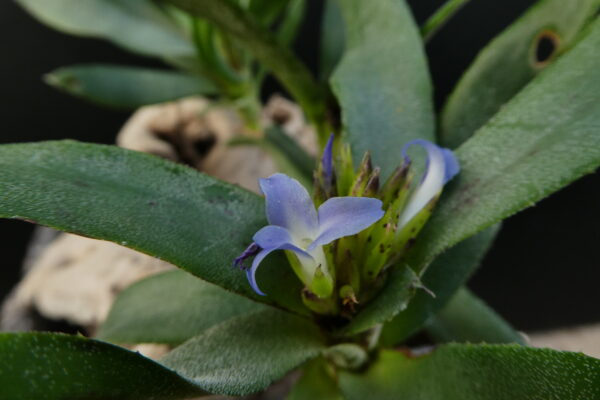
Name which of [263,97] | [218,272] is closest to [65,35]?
[263,97]

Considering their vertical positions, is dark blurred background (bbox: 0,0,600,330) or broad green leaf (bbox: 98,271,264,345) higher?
broad green leaf (bbox: 98,271,264,345)

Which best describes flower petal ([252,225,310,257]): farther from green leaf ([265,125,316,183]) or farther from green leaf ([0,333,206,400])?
green leaf ([265,125,316,183])

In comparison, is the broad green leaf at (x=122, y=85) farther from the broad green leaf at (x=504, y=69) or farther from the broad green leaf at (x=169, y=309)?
the broad green leaf at (x=504, y=69)

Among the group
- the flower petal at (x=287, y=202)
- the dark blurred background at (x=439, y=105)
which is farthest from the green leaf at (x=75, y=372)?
the dark blurred background at (x=439, y=105)

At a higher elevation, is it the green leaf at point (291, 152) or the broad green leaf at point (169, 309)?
the green leaf at point (291, 152)

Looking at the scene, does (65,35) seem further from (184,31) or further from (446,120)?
(446,120)

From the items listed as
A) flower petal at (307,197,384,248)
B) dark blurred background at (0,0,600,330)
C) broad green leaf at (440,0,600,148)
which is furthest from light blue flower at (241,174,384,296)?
dark blurred background at (0,0,600,330)
